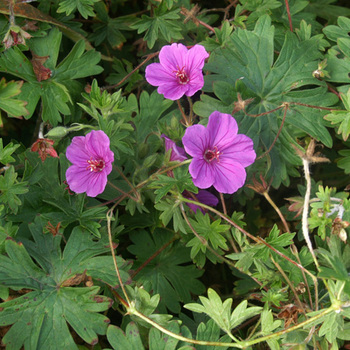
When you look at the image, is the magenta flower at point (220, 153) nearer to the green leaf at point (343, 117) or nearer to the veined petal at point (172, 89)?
the veined petal at point (172, 89)

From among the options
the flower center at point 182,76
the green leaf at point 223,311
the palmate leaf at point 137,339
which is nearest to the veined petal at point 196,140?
the flower center at point 182,76

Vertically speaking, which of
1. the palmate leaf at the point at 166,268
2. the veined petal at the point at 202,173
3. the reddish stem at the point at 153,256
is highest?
the veined petal at the point at 202,173

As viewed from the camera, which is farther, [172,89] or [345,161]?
[345,161]

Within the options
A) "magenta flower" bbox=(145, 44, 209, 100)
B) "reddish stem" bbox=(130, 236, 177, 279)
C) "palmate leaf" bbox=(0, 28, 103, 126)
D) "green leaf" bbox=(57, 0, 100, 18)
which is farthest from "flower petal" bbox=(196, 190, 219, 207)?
"green leaf" bbox=(57, 0, 100, 18)

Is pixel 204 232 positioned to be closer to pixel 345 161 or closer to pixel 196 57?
pixel 196 57

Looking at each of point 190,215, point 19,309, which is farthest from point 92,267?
point 190,215

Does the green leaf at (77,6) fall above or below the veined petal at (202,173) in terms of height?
above

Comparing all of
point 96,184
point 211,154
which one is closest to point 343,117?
point 211,154
